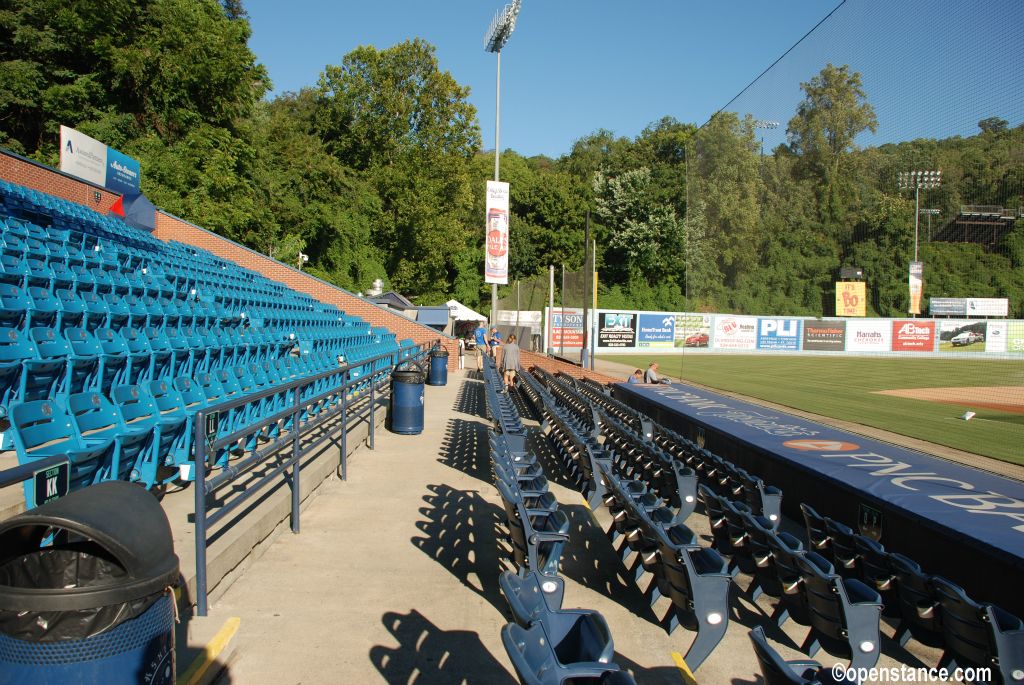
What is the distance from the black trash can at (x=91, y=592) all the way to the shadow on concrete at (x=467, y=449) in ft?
19.4

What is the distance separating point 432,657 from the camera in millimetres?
3621

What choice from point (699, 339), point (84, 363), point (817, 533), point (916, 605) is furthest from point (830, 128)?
point (699, 339)

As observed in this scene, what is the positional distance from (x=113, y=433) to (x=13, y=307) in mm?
3185

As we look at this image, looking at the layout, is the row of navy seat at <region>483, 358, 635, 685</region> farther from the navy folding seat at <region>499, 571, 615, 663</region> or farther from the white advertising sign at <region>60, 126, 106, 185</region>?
the white advertising sign at <region>60, 126, 106, 185</region>

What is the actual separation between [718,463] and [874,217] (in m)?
5.99

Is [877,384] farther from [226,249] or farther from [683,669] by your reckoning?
[683,669]

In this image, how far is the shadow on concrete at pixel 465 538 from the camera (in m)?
4.81

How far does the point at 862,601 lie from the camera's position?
3.49m

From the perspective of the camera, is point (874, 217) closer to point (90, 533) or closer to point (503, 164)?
point (90, 533)

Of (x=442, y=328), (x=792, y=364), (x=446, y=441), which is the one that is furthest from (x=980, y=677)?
(x=442, y=328)

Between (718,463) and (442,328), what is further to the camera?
(442,328)

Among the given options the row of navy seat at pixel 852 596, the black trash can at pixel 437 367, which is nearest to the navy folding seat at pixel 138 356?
the row of navy seat at pixel 852 596

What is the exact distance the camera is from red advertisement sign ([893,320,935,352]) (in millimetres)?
23109

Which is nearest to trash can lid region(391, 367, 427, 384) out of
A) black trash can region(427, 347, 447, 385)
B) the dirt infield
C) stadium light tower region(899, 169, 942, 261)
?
stadium light tower region(899, 169, 942, 261)
